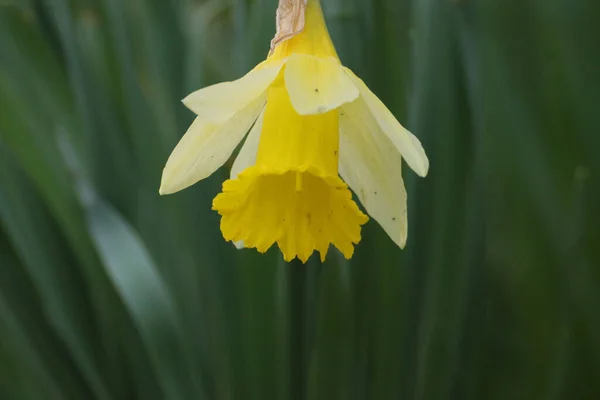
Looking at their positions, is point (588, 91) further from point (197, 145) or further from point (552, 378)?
point (197, 145)

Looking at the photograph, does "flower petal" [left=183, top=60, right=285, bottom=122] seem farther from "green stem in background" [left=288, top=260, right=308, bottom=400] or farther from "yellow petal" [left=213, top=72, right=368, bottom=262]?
"green stem in background" [left=288, top=260, right=308, bottom=400]

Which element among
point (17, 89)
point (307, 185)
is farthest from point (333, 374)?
point (17, 89)

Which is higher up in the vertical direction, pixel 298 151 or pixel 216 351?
pixel 298 151

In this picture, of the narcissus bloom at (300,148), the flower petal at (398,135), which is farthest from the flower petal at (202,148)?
the flower petal at (398,135)

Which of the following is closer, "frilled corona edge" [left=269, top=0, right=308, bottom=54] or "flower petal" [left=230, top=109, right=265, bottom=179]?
"frilled corona edge" [left=269, top=0, right=308, bottom=54]

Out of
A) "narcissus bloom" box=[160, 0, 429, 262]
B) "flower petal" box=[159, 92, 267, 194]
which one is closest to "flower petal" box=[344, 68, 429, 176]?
"narcissus bloom" box=[160, 0, 429, 262]

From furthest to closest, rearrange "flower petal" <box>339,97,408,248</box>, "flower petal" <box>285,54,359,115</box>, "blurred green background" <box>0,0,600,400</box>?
"blurred green background" <box>0,0,600,400</box> → "flower petal" <box>339,97,408,248</box> → "flower petal" <box>285,54,359,115</box>

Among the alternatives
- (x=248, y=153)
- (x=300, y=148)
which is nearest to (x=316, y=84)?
(x=300, y=148)
